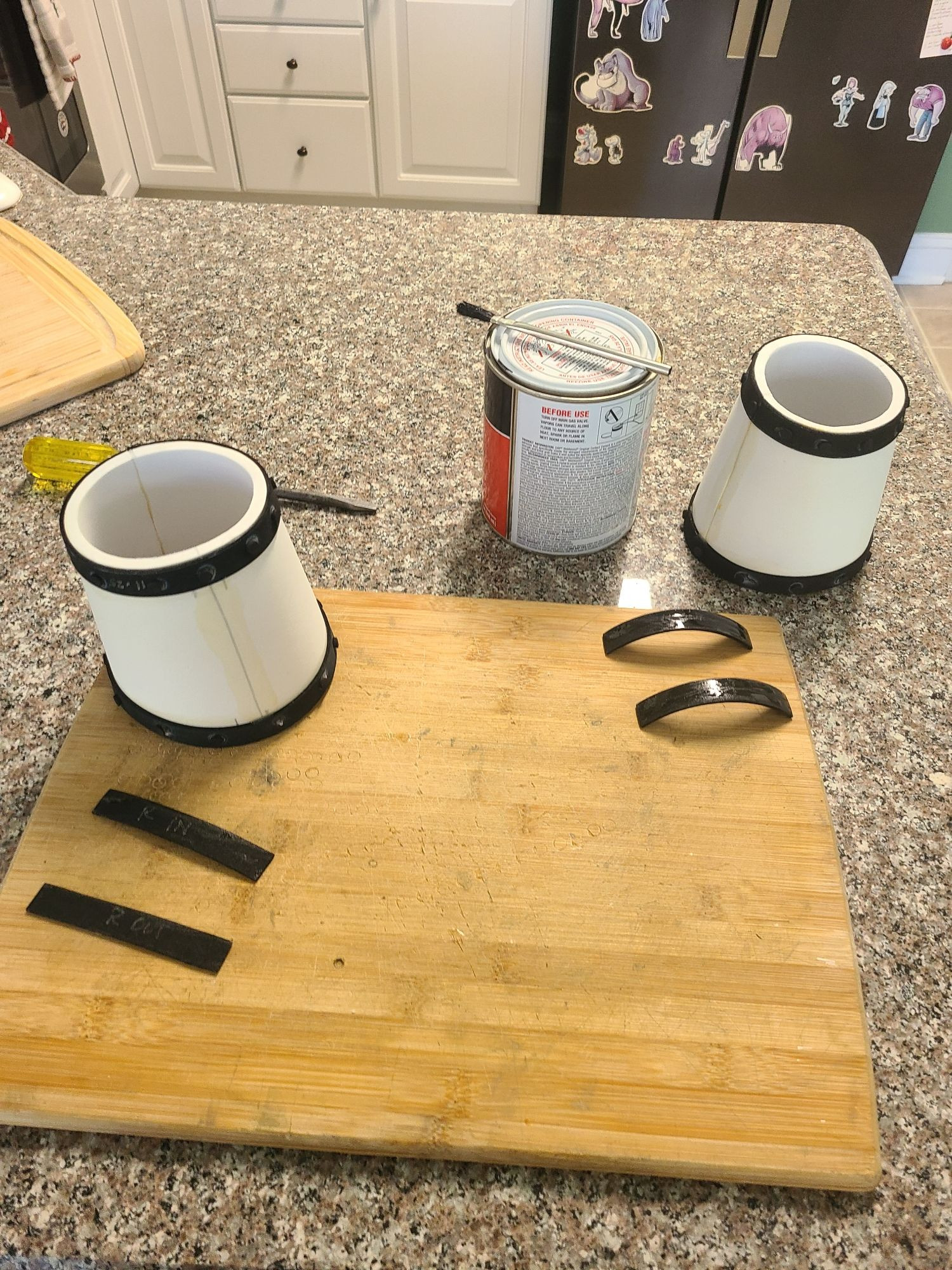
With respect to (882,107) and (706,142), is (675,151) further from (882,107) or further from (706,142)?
(882,107)

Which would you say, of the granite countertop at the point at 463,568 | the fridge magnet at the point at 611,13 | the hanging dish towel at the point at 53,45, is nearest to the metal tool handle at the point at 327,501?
the granite countertop at the point at 463,568

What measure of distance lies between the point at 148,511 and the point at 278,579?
0.09 m

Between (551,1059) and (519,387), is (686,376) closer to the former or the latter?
(519,387)

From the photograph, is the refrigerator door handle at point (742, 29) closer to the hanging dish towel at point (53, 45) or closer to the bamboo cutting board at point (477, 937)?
the hanging dish towel at point (53, 45)

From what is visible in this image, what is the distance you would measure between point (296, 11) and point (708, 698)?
2.34 metres

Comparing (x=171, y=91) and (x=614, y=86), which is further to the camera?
(x=171, y=91)

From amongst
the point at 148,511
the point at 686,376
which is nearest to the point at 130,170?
the point at 686,376

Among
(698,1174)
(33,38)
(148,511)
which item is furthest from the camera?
(33,38)

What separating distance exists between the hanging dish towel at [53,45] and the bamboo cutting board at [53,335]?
123 centimetres

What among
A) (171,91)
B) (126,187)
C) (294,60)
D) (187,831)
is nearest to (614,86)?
(294,60)

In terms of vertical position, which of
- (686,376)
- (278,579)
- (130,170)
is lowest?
(130,170)

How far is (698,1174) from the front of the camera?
378mm

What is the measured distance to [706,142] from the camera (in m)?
2.15

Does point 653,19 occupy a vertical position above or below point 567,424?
below
